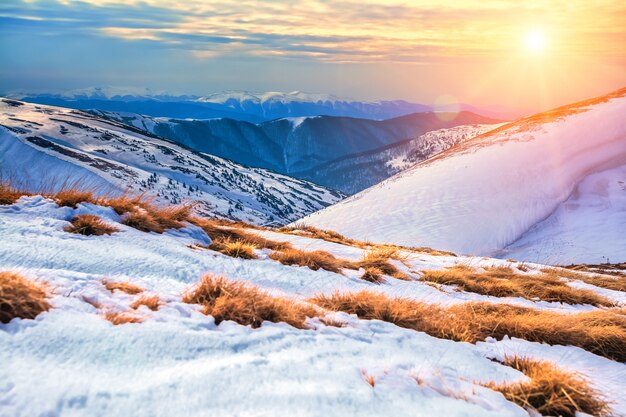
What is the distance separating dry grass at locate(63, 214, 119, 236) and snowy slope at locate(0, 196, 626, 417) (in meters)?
0.78

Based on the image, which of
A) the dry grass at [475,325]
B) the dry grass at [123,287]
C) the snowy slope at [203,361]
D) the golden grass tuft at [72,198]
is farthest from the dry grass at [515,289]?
the golden grass tuft at [72,198]

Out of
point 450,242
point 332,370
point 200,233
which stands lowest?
point 450,242

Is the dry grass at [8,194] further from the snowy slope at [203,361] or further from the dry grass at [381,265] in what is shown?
the dry grass at [381,265]

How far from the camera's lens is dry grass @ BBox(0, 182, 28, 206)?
21.3ft

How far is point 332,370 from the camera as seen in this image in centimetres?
304

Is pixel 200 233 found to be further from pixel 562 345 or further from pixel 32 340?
pixel 562 345

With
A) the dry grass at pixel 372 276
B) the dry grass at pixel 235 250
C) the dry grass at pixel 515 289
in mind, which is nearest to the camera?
the dry grass at pixel 235 250

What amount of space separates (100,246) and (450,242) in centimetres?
3472

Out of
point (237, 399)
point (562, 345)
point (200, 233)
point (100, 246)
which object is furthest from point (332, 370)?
point (200, 233)

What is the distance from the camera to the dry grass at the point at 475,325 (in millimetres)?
4586

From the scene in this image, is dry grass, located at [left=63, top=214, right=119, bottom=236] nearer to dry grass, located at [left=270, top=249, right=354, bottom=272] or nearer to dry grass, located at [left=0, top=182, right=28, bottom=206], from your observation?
dry grass, located at [left=0, top=182, right=28, bottom=206]

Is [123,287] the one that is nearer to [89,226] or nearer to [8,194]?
[89,226]

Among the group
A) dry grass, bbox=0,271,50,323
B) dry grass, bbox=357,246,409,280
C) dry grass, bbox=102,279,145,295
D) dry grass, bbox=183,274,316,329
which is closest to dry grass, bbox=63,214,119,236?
dry grass, bbox=102,279,145,295

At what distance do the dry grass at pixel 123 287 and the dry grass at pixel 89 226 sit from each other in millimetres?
2152
